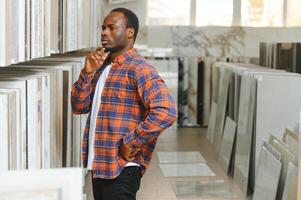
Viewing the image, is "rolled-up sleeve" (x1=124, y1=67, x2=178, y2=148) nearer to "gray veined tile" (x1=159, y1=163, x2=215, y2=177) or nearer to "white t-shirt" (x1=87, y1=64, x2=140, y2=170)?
"white t-shirt" (x1=87, y1=64, x2=140, y2=170)

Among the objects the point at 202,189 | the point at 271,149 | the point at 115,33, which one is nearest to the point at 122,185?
the point at 115,33

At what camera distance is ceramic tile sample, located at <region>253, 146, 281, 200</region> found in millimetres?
3377

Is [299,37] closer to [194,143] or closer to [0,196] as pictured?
[194,143]

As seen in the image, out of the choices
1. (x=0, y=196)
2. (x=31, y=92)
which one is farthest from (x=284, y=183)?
(x=0, y=196)

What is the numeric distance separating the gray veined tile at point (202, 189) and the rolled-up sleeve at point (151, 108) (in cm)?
235

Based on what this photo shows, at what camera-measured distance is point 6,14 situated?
4.52 feet

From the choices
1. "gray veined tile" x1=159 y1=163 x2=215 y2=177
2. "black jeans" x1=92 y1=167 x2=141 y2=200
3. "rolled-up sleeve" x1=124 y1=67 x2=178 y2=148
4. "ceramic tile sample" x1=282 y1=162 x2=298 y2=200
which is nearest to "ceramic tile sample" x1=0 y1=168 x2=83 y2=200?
"rolled-up sleeve" x1=124 y1=67 x2=178 y2=148

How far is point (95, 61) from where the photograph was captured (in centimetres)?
224

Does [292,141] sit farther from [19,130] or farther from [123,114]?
[19,130]

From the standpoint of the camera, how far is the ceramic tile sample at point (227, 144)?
5.20 meters

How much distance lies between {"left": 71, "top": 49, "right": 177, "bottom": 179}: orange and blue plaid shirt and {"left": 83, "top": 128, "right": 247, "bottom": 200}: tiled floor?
2.08 metres

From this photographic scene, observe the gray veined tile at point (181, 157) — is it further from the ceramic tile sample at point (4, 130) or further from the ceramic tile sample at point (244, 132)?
the ceramic tile sample at point (4, 130)

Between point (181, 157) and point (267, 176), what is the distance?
8.05ft

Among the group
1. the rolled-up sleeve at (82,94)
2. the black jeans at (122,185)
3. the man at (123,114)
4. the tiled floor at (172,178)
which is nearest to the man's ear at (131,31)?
the man at (123,114)
